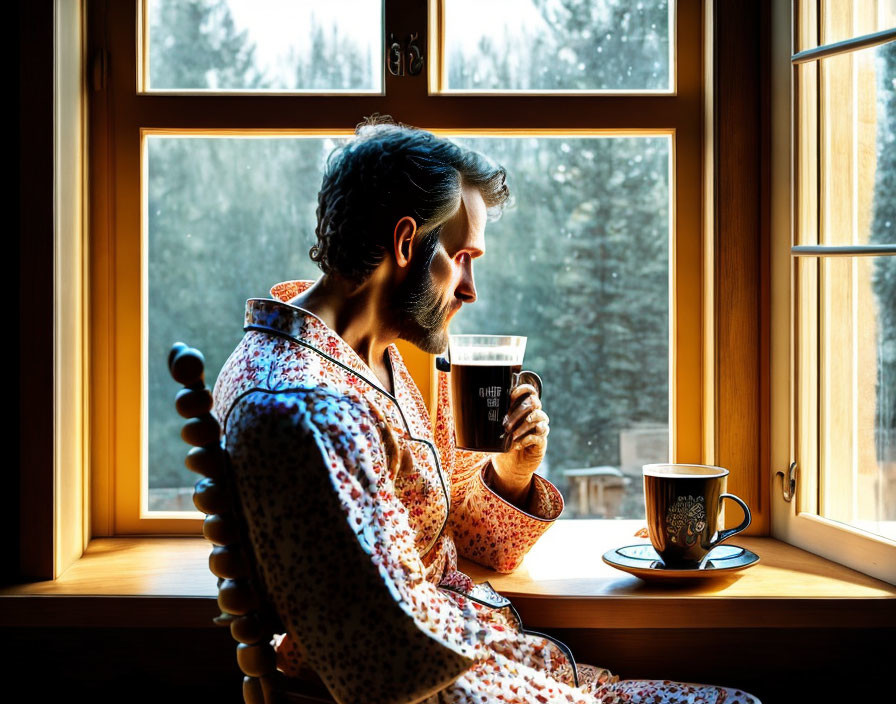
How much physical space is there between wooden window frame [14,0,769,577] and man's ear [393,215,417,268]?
52 centimetres

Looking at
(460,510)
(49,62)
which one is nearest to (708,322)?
(460,510)

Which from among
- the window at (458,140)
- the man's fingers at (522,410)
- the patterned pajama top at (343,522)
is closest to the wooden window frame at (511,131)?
the window at (458,140)

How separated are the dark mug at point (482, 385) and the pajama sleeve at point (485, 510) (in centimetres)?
13

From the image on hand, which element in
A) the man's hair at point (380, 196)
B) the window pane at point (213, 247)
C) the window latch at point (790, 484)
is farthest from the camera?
the window pane at point (213, 247)

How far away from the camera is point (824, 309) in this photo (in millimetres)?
1628

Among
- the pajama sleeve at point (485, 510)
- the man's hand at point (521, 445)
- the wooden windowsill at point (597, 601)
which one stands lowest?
the wooden windowsill at point (597, 601)

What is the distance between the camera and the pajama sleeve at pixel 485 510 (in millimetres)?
1542

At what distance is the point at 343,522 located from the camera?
0.94 metres

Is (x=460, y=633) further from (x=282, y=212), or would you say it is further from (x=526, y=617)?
(x=282, y=212)

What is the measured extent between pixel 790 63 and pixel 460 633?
1310 mm

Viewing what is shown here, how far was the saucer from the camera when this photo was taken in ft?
4.69

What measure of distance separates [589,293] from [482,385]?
557 mm

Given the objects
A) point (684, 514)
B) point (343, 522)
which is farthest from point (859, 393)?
point (343, 522)

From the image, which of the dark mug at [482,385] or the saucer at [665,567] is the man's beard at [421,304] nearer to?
the dark mug at [482,385]
